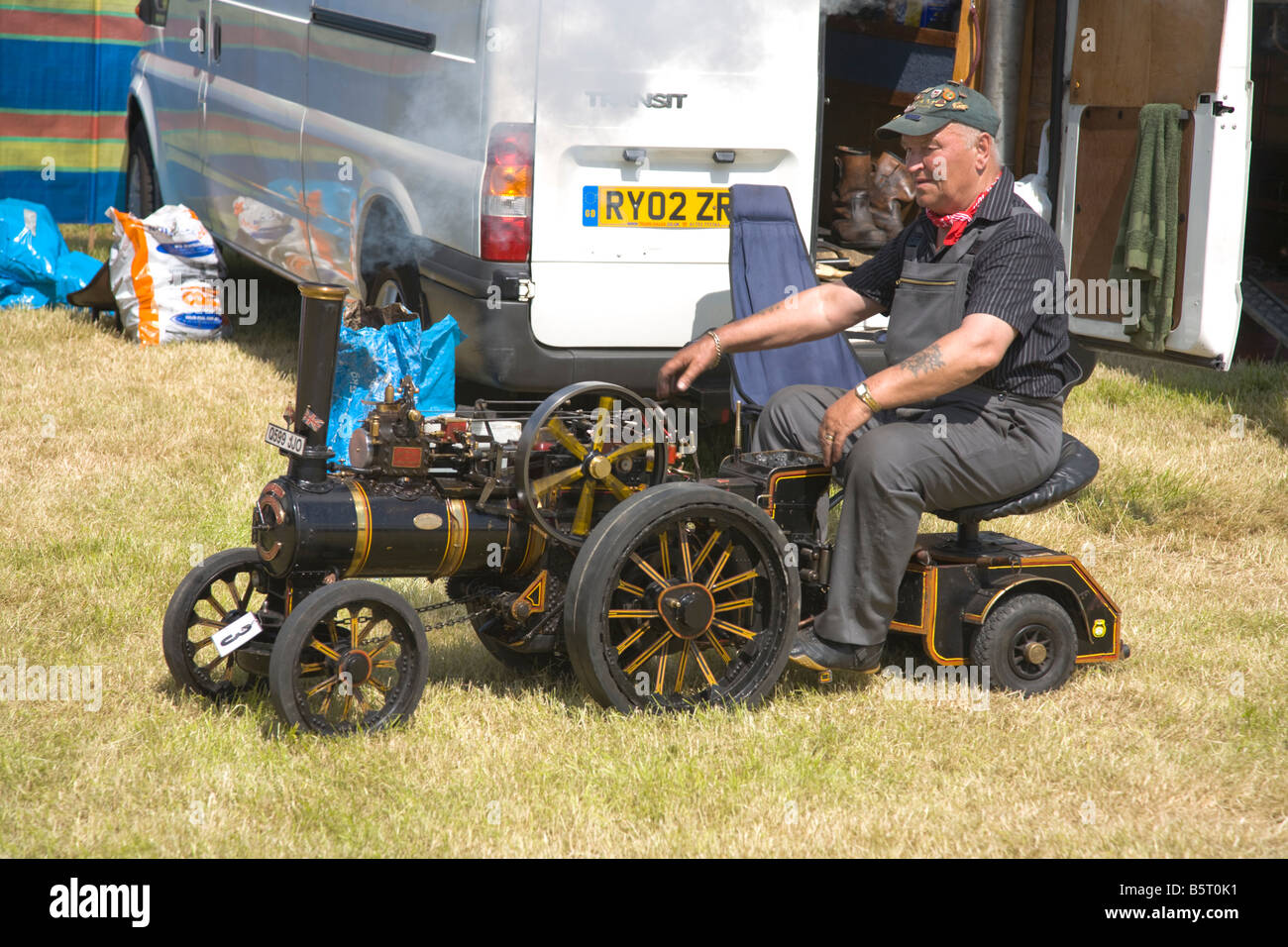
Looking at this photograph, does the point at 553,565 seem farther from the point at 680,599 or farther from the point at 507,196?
the point at 507,196

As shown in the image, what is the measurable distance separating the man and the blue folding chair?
148 cm

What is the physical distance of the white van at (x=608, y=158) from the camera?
17.8 ft

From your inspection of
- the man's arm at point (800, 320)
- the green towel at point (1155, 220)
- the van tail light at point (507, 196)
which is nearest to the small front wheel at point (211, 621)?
the man's arm at point (800, 320)

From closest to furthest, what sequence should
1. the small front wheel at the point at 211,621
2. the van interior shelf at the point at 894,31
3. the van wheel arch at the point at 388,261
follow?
the small front wheel at the point at 211,621 < the van wheel arch at the point at 388,261 < the van interior shelf at the point at 894,31

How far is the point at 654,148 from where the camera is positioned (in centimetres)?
563

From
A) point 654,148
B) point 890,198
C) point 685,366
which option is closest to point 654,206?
point 654,148

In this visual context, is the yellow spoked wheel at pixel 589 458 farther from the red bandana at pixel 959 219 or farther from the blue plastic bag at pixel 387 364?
the blue plastic bag at pixel 387 364

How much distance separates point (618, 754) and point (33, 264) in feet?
23.0

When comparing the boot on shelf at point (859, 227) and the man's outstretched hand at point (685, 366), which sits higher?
the boot on shelf at point (859, 227)

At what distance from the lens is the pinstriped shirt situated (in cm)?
394

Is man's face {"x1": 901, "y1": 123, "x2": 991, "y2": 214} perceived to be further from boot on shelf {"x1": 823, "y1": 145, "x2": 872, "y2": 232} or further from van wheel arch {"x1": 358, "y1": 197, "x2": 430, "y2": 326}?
boot on shelf {"x1": 823, "y1": 145, "x2": 872, "y2": 232}

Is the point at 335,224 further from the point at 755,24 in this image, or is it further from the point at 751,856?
the point at 751,856

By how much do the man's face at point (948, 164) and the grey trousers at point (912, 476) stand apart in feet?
1.86

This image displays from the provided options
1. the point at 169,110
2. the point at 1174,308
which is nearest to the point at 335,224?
the point at 169,110
